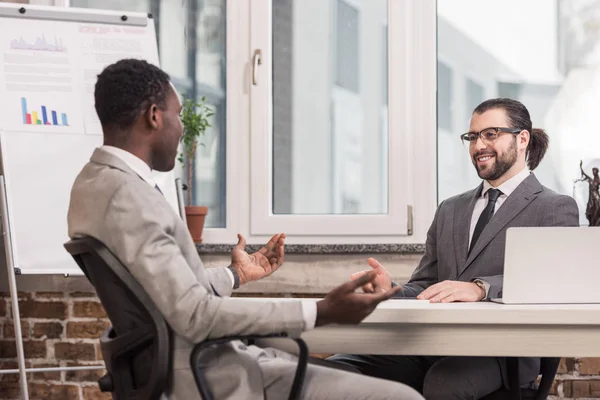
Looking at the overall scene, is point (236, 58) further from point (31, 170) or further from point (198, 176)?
point (31, 170)

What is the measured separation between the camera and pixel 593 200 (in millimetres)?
3490

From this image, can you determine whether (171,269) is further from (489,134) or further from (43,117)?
(43,117)

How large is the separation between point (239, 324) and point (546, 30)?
270 cm

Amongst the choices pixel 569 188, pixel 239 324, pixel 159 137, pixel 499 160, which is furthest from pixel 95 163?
pixel 569 188

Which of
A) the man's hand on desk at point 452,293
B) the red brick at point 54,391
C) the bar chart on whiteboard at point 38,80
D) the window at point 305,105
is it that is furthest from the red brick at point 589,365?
the bar chart on whiteboard at point 38,80

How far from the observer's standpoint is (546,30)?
378cm

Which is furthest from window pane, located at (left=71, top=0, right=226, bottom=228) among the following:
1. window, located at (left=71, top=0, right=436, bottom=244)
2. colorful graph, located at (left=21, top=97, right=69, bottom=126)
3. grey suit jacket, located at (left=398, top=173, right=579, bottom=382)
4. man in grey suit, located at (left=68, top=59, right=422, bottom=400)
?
man in grey suit, located at (left=68, top=59, right=422, bottom=400)

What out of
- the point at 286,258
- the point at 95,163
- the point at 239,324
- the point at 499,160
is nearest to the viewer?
the point at 239,324

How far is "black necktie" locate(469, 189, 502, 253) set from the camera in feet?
8.86

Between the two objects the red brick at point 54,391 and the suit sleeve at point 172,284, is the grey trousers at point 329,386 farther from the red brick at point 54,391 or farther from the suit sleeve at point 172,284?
the red brick at point 54,391

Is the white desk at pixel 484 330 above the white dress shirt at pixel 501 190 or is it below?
below

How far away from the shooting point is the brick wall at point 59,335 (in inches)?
148

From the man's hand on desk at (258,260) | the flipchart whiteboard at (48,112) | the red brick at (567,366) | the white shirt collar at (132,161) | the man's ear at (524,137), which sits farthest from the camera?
the red brick at (567,366)

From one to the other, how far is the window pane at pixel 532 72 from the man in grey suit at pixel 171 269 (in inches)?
87.1
